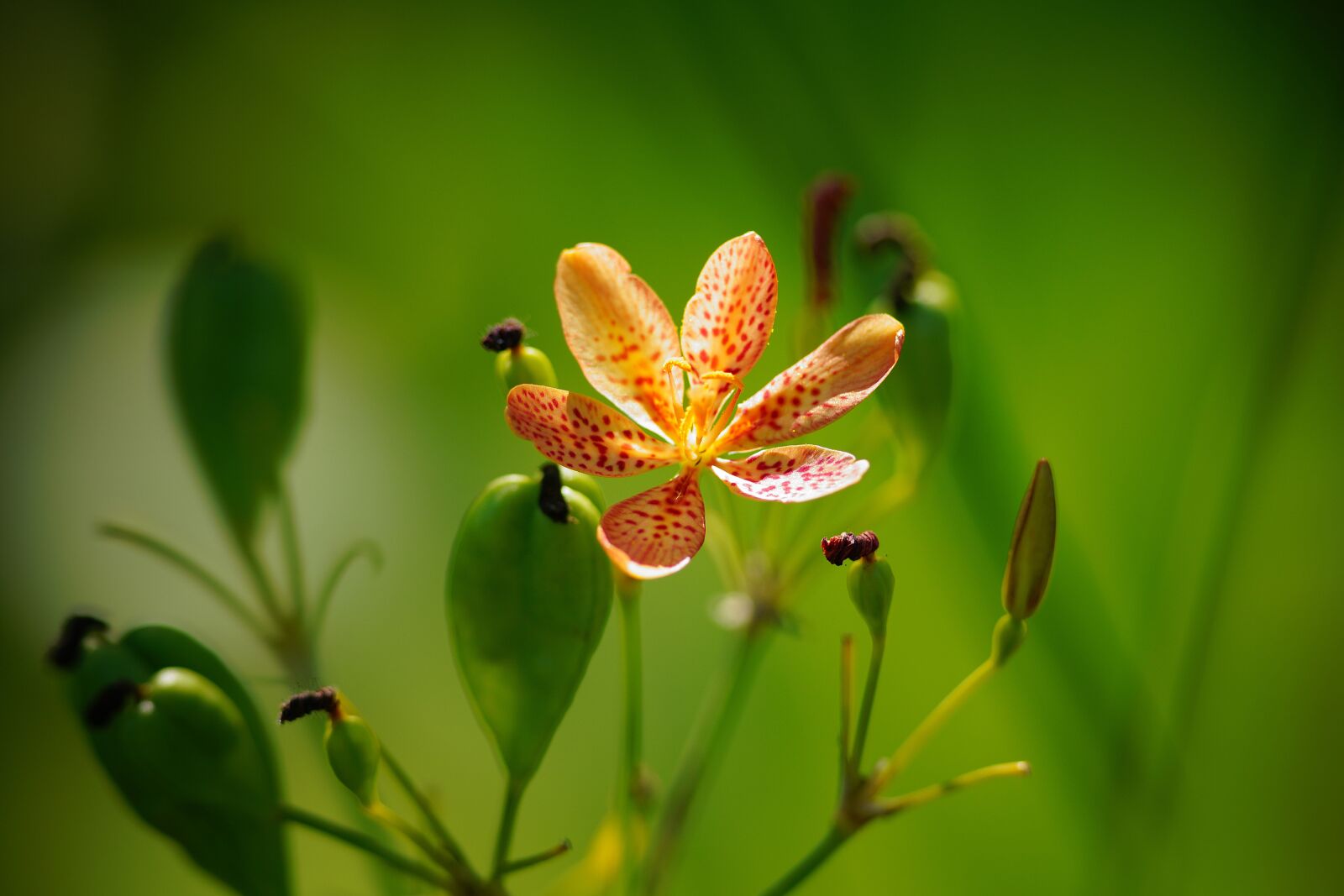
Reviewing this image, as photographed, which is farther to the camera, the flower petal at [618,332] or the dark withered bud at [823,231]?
the dark withered bud at [823,231]

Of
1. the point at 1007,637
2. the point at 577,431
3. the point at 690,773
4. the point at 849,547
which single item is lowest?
the point at 690,773

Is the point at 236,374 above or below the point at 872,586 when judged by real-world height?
above

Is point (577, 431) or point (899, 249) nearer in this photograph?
point (577, 431)

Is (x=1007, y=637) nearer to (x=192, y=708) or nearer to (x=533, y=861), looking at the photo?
(x=533, y=861)

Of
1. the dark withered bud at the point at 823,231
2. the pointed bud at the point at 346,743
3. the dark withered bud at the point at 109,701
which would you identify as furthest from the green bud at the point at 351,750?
the dark withered bud at the point at 823,231

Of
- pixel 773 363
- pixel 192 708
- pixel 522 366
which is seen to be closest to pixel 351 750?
pixel 192 708

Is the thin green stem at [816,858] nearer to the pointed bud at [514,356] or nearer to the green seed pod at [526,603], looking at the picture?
the green seed pod at [526,603]

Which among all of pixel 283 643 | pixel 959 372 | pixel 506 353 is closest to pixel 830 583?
pixel 959 372
